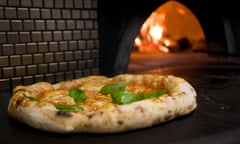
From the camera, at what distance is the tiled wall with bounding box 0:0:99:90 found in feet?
4.34

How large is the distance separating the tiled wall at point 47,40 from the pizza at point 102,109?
47 cm

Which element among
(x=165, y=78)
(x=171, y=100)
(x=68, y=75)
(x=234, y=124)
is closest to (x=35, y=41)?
(x=68, y=75)

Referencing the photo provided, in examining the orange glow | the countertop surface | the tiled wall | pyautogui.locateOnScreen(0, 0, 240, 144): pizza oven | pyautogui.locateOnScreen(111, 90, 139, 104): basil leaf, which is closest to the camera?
the countertop surface

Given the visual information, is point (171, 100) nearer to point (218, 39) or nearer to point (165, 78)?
point (165, 78)

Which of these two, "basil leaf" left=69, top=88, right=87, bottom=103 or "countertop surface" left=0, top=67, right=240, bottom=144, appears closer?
"countertop surface" left=0, top=67, right=240, bottom=144

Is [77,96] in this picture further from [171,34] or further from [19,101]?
[171,34]

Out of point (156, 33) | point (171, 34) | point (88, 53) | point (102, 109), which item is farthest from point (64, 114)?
point (171, 34)

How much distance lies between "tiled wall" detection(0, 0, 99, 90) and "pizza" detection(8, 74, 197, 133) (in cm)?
47

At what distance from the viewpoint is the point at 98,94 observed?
938 mm

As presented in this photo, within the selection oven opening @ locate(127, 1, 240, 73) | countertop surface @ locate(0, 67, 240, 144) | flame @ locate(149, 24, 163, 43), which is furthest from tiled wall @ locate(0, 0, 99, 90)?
flame @ locate(149, 24, 163, 43)

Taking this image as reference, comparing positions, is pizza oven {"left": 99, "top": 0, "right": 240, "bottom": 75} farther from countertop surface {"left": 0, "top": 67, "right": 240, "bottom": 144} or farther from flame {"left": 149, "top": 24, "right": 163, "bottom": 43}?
countertop surface {"left": 0, "top": 67, "right": 240, "bottom": 144}

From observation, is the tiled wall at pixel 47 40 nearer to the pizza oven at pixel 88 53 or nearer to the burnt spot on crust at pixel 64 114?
the pizza oven at pixel 88 53

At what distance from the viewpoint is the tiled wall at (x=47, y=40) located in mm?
1322

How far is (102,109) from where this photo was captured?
729 millimetres
